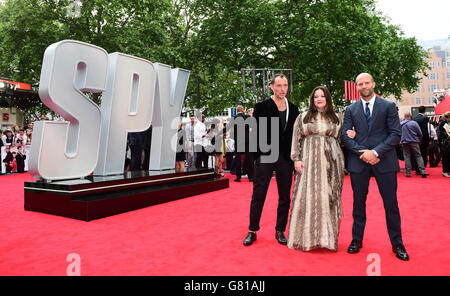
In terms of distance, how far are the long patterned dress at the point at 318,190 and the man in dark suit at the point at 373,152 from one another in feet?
0.56

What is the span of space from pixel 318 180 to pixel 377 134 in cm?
77

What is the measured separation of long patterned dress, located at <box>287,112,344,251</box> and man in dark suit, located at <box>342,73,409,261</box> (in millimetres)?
170

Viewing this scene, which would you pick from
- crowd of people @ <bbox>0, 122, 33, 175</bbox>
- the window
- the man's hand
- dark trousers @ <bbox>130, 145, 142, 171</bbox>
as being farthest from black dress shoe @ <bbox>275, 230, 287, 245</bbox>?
the window

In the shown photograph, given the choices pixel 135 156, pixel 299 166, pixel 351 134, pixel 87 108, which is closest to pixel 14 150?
pixel 135 156

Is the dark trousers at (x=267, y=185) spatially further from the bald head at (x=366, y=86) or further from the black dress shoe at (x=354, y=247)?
the bald head at (x=366, y=86)

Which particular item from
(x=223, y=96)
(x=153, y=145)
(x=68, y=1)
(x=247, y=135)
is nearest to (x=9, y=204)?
(x=153, y=145)

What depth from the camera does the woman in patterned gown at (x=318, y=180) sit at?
350cm

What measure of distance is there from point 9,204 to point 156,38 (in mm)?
14692

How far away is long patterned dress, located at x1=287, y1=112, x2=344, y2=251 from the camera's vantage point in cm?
350

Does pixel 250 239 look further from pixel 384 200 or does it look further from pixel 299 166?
pixel 384 200

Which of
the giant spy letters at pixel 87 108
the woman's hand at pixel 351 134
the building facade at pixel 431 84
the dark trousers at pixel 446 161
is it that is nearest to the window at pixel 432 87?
the building facade at pixel 431 84

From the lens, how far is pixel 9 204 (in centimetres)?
651

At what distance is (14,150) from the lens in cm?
1337

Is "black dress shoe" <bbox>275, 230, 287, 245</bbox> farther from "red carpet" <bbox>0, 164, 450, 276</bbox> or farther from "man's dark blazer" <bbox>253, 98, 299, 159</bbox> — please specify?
"man's dark blazer" <bbox>253, 98, 299, 159</bbox>
